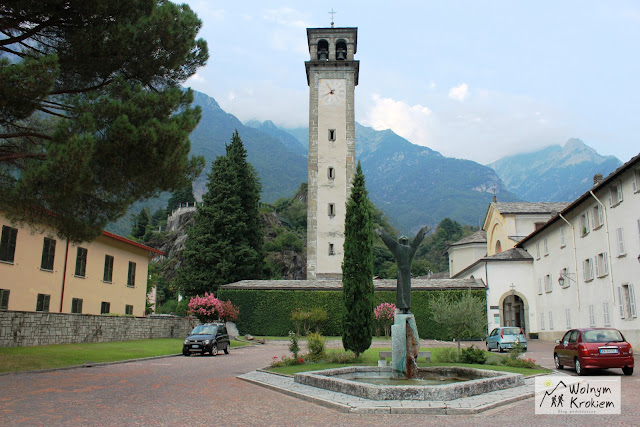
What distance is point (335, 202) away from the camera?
43.0 m

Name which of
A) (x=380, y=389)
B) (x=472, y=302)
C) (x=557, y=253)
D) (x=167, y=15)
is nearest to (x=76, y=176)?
(x=167, y=15)

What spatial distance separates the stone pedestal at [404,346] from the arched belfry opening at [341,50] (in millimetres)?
36753

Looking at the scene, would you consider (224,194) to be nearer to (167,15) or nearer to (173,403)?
(167,15)

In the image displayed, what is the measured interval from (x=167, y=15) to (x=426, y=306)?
88.2 feet

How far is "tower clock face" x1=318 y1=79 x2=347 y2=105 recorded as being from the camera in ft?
147

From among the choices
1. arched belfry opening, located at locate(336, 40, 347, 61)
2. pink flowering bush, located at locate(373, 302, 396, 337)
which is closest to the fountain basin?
pink flowering bush, located at locate(373, 302, 396, 337)

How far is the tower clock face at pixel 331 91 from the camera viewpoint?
44.8m

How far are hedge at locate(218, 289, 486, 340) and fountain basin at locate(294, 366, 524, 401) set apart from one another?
69.5 feet

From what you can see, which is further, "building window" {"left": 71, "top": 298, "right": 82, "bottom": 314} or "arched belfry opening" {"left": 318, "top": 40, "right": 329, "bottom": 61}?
"arched belfry opening" {"left": 318, "top": 40, "right": 329, "bottom": 61}

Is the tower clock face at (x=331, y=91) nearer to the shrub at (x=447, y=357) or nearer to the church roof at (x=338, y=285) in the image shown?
the church roof at (x=338, y=285)

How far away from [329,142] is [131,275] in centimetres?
1916

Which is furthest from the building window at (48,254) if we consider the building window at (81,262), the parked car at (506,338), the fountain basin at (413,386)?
the parked car at (506,338)

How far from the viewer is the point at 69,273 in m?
29.4

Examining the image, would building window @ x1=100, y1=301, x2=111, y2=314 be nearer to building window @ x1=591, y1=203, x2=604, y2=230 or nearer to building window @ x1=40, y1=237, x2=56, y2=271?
building window @ x1=40, y1=237, x2=56, y2=271
